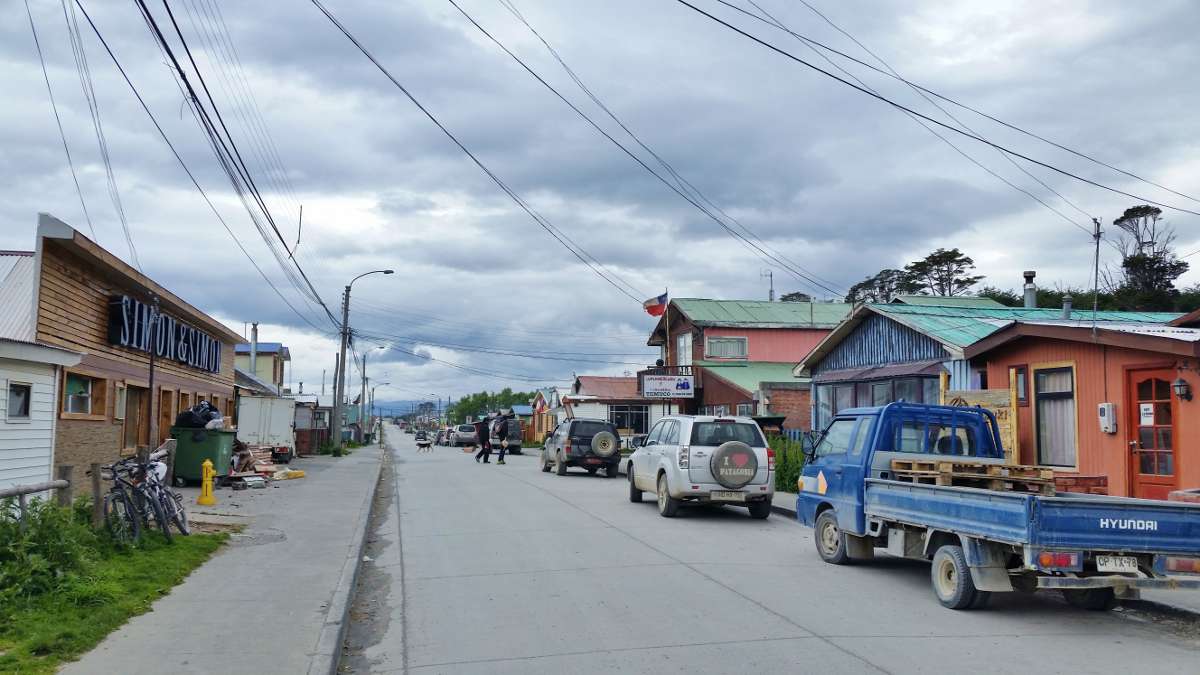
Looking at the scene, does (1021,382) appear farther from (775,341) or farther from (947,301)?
(775,341)

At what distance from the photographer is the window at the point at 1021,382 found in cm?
1683

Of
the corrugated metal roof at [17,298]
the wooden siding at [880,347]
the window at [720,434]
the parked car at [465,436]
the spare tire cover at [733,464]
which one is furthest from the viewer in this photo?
the parked car at [465,436]

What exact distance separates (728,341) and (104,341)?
27.5 m

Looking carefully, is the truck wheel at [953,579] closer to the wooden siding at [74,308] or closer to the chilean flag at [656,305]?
the wooden siding at [74,308]

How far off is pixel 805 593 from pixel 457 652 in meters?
3.88

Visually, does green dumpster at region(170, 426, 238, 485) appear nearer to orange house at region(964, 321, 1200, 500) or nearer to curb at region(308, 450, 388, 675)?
curb at region(308, 450, 388, 675)

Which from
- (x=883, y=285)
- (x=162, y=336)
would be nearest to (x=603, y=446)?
(x=162, y=336)

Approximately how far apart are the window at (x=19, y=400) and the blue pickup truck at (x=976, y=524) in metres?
11.1

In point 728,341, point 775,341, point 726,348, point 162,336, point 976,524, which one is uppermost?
point 775,341

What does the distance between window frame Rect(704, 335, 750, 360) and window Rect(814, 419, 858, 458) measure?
1140 inches

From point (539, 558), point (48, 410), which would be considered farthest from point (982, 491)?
point (48, 410)

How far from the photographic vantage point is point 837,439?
461 inches

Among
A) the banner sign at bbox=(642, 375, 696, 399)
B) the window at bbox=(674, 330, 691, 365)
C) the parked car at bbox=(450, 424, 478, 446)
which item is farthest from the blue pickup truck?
the parked car at bbox=(450, 424, 478, 446)

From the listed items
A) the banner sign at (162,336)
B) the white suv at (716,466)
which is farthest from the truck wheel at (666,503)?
the banner sign at (162,336)
